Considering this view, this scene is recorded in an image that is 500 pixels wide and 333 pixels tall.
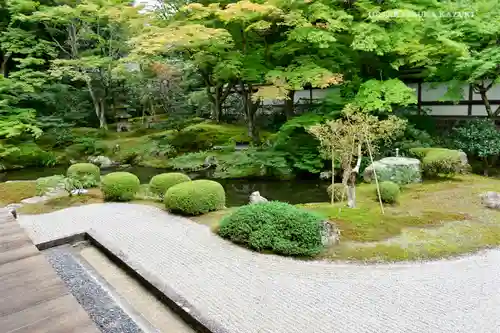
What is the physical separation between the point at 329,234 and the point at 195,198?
2.98 metres

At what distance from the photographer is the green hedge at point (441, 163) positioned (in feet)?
34.0

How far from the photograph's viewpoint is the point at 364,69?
1359 centimetres

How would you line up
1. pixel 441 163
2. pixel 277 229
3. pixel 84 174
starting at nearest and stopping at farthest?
1. pixel 277 229
2. pixel 441 163
3. pixel 84 174

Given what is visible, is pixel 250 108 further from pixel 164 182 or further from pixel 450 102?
pixel 450 102

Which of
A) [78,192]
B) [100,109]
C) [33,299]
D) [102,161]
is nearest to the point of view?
[33,299]

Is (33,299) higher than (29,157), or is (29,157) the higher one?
(33,299)

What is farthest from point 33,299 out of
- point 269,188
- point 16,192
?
point 269,188

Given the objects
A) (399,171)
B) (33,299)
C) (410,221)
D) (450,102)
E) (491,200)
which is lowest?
(410,221)

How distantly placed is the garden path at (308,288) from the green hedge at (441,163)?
514 cm

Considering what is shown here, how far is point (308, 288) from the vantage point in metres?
4.59

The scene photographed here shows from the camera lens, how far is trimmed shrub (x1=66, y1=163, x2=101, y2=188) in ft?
33.9

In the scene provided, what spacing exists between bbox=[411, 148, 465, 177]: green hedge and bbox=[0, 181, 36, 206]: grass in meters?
10.9

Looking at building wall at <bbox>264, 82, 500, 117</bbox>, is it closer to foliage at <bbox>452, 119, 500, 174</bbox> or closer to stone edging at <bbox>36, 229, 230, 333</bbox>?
foliage at <bbox>452, 119, 500, 174</bbox>

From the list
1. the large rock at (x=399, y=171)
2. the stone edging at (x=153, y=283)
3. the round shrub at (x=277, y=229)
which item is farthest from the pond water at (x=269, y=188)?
the stone edging at (x=153, y=283)
